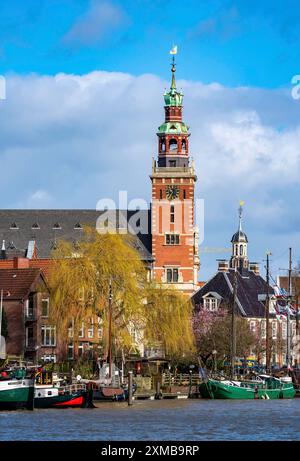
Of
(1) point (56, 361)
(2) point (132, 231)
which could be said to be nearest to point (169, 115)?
(2) point (132, 231)

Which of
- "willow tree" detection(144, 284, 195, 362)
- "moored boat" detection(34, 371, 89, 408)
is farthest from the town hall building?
"moored boat" detection(34, 371, 89, 408)

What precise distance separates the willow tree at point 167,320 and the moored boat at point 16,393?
85.1ft

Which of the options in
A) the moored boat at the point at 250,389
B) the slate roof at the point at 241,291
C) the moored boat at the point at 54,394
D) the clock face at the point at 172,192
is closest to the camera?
the moored boat at the point at 54,394

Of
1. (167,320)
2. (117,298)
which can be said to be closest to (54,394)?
(117,298)

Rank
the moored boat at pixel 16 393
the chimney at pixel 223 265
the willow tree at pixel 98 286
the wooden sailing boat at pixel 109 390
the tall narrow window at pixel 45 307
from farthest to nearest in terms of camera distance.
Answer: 1. the chimney at pixel 223 265
2. the tall narrow window at pixel 45 307
3. the willow tree at pixel 98 286
4. the wooden sailing boat at pixel 109 390
5. the moored boat at pixel 16 393

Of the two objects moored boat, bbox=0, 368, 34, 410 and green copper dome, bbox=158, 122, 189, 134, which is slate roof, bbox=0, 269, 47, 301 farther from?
green copper dome, bbox=158, 122, 189, 134

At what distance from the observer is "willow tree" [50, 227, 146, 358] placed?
104 metres

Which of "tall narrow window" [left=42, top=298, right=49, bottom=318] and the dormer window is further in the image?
the dormer window

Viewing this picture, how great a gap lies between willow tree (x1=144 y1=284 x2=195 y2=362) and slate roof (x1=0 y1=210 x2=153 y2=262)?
54429mm

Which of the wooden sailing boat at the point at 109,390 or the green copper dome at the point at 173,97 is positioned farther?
the green copper dome at the point at 173,97

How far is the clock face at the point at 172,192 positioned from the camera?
6634 inches

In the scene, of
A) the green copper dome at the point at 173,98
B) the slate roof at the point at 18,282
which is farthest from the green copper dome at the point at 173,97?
the slate roof at the point at 18,282

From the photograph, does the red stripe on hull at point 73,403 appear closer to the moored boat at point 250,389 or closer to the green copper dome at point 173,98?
the moored boat at point 250,389
